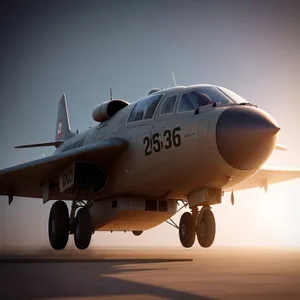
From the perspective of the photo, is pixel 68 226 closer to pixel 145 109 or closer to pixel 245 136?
pixel 145 109

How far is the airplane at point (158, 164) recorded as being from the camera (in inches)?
391

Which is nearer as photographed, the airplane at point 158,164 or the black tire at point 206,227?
the airplane at point 158,164

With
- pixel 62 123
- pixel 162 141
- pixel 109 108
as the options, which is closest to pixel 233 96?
pixel 162 141

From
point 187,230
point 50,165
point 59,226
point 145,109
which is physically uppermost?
point 145,109

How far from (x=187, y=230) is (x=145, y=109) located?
3.69 meters

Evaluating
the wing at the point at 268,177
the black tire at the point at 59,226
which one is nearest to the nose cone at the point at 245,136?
the black tire at the point at 59,226

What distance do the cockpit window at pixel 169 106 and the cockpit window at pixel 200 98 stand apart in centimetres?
23

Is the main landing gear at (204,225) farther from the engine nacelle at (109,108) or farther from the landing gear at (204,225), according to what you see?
the engine nacelle at (109,108)

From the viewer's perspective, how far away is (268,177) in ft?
54.4

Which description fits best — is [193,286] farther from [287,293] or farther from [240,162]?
[240,162]

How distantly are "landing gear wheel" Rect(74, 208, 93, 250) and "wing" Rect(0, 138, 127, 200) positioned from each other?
1472 millimetres

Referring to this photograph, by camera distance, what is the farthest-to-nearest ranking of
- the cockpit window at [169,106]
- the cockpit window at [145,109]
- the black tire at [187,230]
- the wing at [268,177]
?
the wing at [268,177]
the black tire at [187,230]
the cockpit window at [145,109]
the cockpit window at [169,106]

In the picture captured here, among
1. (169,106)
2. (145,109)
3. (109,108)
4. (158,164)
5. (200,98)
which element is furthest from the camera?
(109,108)

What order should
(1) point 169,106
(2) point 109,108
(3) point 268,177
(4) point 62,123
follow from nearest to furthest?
(1) point 169,106 → (2) point 109,108 → (3) point 268,177 → (4) point 62,123
